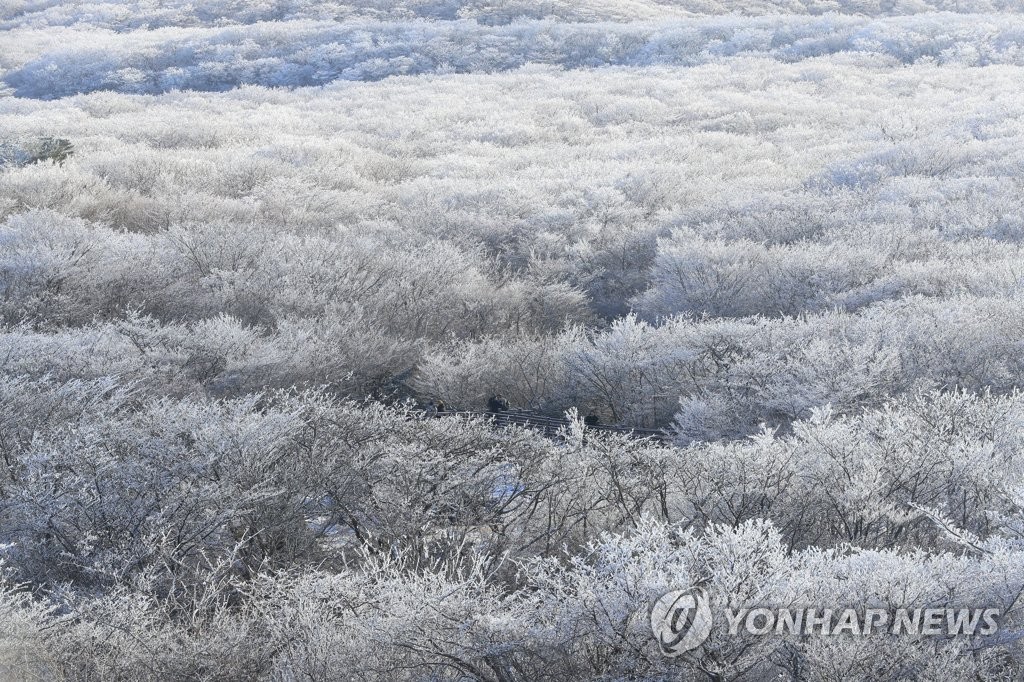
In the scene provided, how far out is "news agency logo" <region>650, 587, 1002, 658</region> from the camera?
644 cm

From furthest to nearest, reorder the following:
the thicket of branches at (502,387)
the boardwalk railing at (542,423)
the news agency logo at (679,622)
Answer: the boardwalk railing at (542,423)
the thicket of branches at (502,387)
the news agency logo at (679,622)

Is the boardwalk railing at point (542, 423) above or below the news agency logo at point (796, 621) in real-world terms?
below

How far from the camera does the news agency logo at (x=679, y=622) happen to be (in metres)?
6.41

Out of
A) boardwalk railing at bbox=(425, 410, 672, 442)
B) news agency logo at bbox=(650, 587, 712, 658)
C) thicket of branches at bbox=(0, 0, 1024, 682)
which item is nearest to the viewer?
news agency logo at bbox=(650, 587, 712, 658)

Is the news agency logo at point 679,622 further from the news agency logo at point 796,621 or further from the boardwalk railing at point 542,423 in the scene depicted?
the boardwalk railing at point 542,423

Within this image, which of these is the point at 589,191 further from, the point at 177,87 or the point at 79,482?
the point at 177,87

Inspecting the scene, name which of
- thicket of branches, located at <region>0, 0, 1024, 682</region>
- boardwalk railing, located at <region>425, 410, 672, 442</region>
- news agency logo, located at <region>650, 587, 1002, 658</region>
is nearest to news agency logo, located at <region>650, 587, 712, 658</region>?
news agency logo, located at <region>650, 587, 1002, 658</region>

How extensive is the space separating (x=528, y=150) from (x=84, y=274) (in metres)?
24.5

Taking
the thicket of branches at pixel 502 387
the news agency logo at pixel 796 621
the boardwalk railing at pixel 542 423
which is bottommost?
the boardwalk railing at pixel 542 423

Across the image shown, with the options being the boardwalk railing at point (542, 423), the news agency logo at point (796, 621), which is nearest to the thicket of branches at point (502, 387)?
the news agency logo at point (796, 621)

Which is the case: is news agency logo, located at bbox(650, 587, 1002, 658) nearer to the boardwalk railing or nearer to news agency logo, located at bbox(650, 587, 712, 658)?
news agency logo, located at bbox(650, 587, 712, 658)

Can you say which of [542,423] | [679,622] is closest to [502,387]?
[542,423]

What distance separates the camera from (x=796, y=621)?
653cm

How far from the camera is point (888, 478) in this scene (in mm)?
10273
